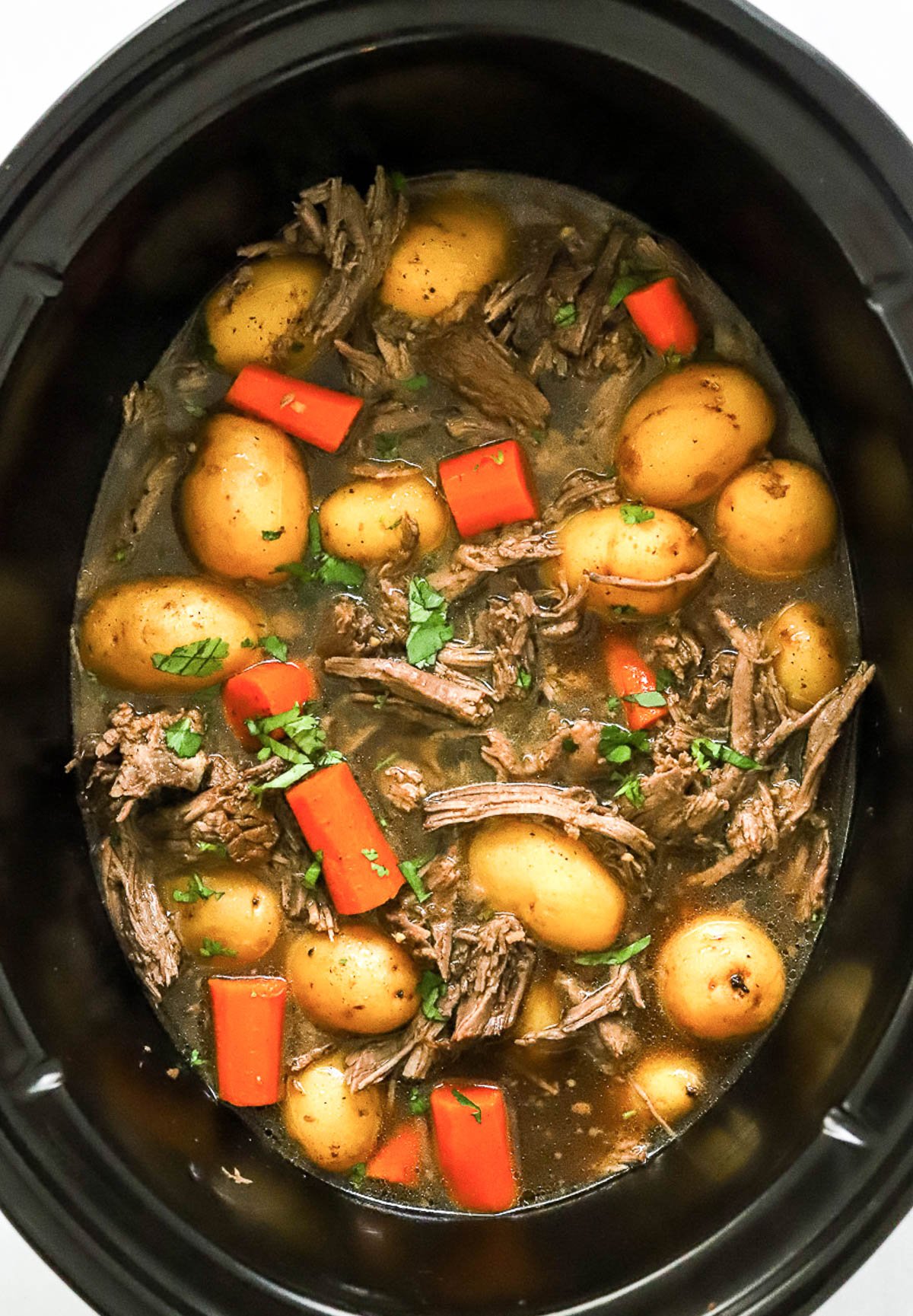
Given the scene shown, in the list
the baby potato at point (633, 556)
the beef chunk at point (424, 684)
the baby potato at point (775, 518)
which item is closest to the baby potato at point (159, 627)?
the beef chunk at point (424, 684)

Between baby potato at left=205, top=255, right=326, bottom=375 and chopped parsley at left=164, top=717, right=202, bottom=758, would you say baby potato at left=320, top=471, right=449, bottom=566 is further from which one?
chopped parsley at left=164, top=717, right=202, bottom=758

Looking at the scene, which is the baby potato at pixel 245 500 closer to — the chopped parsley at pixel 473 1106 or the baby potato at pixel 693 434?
the baby potato at pixel 693 434

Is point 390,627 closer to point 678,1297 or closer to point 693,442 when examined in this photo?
point 693,442

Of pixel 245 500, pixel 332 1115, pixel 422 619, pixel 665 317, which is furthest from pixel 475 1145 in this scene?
pixel 665 317

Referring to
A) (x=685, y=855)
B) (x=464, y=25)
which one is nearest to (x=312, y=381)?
(x=464, y=25)

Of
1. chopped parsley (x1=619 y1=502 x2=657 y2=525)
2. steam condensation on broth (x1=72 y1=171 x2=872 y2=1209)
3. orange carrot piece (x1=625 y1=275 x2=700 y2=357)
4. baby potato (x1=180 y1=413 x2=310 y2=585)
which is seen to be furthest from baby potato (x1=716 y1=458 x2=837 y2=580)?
baby potato (x1=180 y1=413 x2=310 y2=585)
